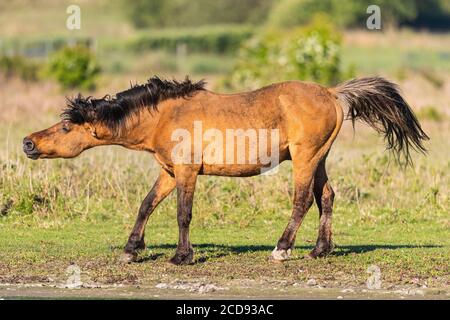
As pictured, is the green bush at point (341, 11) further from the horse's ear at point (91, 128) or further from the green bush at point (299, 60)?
the horse's ear at point (91, 128)

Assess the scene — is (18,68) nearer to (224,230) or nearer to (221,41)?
(221,41)

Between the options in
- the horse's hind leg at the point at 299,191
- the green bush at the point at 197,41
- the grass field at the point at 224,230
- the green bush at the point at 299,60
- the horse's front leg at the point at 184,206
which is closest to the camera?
the grass field at the point at 224,230

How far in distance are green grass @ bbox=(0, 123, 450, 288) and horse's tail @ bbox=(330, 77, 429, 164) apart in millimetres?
1386

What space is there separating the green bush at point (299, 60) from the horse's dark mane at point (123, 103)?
52.0ft

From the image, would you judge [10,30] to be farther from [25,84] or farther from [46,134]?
[46,134]

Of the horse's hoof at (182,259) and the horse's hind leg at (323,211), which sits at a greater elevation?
the horse's hind leg at (323,211)

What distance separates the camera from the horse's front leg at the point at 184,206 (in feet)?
37.7

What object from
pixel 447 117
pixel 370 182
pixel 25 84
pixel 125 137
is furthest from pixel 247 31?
pixel 125 137

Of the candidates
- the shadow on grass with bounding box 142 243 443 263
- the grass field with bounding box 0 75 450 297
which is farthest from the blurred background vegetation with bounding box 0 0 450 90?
the shadow on grass with bounding box 142 243 443 263

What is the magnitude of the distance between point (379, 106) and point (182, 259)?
2784 millimetres

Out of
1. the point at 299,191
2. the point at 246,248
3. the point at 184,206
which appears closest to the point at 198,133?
the point at 184,206

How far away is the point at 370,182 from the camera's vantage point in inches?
655

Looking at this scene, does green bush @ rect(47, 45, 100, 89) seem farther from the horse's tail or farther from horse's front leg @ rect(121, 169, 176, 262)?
the horse's tail

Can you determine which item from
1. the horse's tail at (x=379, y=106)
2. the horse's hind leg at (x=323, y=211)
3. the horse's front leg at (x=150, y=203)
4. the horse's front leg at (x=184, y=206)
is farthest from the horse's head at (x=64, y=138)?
the horse's tail at (x=379, y=106)
